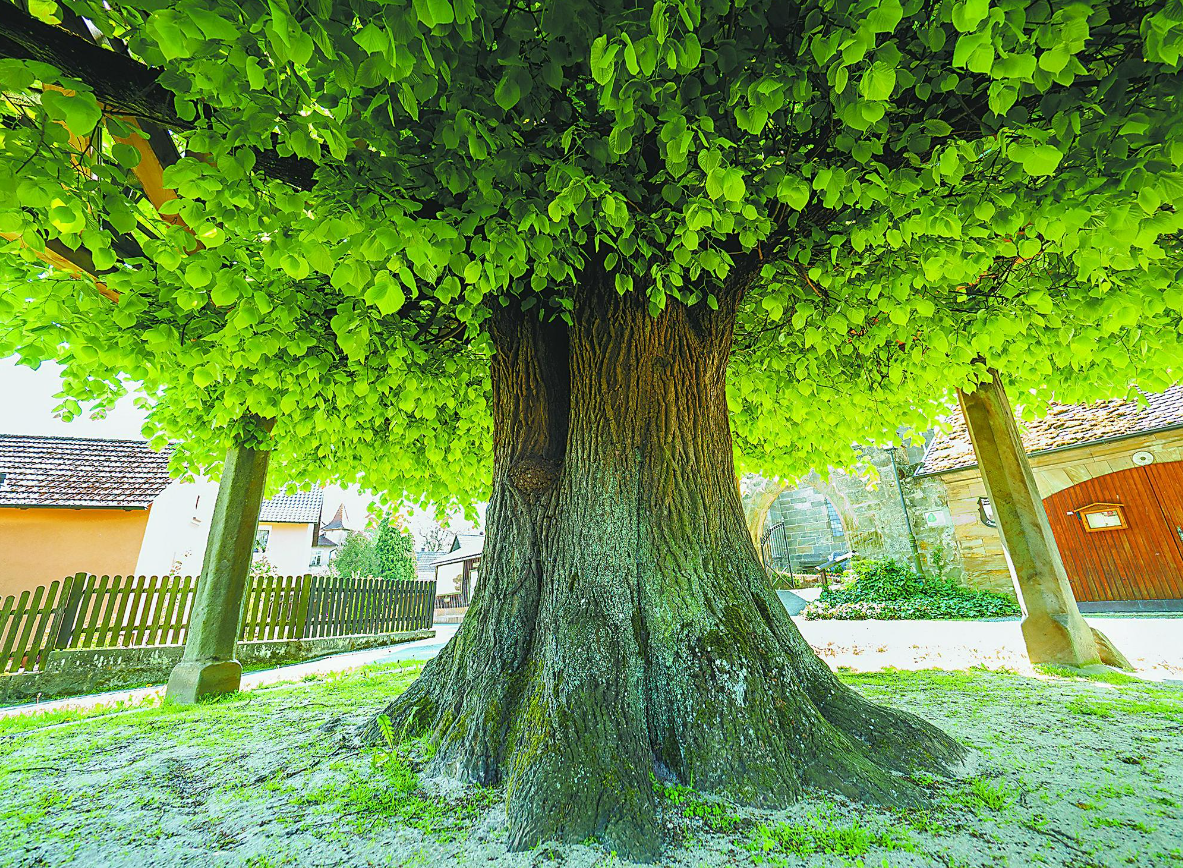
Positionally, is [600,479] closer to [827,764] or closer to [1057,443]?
[827,764]

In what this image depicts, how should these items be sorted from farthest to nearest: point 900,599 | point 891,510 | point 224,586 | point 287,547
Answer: point 287,547
point 891,510
point 900,599
point 224,586

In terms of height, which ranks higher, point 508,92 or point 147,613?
point 508,92

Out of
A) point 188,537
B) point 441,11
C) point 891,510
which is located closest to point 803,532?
point 891,510

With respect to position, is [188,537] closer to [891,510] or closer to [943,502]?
[891,510]

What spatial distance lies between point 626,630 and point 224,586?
529 centimetres

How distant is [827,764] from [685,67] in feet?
10.2

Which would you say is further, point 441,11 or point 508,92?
point 508,92

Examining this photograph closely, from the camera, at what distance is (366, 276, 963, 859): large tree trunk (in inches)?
92.0

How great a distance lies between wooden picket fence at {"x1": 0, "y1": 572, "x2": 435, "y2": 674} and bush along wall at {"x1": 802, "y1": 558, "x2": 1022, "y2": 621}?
1099cm

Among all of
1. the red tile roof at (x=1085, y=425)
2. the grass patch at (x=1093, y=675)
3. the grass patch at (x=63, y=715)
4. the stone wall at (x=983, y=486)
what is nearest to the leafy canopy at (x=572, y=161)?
the grass patch at (x=63, y=715)

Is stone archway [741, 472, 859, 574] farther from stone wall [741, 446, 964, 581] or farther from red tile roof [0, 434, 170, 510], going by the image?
red tile roof [0, 434, 170, 510]

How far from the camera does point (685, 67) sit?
1978 mm

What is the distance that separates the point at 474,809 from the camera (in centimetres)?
232

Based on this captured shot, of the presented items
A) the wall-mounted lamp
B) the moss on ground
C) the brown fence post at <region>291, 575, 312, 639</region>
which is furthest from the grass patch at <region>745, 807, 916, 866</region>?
the wall-mounted lamp
